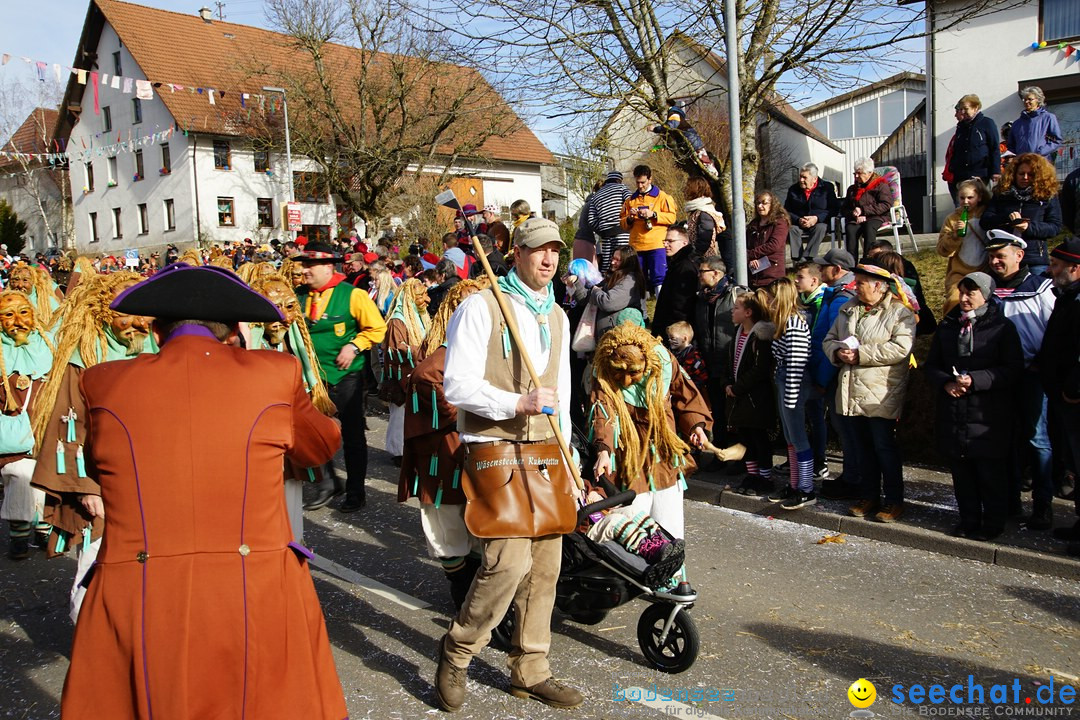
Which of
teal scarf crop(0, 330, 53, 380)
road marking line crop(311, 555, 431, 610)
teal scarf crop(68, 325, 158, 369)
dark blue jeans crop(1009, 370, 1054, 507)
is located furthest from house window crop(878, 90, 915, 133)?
teal scarf crop(68, 325, 158, 369)

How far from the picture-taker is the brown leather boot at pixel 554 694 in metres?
4.09

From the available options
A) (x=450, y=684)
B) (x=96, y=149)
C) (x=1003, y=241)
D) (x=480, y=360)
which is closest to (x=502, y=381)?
(x=480, y=360)

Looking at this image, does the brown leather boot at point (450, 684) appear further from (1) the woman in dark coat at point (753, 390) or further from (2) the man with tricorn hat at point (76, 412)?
(1) the woman in dark coat at point (753, 390)

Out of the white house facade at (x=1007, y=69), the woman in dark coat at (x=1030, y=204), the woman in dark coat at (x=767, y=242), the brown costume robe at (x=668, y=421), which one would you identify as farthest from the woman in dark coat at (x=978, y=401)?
the white house facade at (x=1007, y=69)

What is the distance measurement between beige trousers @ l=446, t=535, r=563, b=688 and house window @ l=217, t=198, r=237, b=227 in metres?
40.3

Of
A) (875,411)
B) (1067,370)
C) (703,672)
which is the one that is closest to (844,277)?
(875,411)

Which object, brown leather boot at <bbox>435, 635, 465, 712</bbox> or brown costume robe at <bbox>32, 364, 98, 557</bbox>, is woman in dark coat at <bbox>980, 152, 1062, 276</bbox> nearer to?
brown leather boot at <bbox>435, 635, 465, 712</bbox>

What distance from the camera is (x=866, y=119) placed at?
133ft

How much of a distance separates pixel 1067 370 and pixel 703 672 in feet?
11.0

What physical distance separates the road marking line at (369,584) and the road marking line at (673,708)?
67.9 inches

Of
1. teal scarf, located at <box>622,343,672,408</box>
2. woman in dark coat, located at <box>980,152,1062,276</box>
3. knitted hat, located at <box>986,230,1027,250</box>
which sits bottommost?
teal scarf, located at <box>622,343,672,408</box>

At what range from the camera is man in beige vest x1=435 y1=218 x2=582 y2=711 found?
12.7ft

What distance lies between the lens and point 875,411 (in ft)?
21.7

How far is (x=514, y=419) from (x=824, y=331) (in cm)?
421
